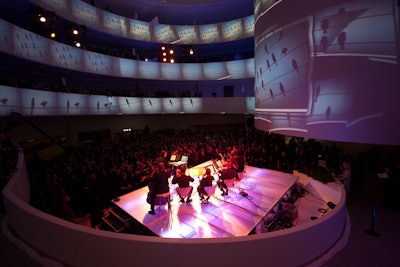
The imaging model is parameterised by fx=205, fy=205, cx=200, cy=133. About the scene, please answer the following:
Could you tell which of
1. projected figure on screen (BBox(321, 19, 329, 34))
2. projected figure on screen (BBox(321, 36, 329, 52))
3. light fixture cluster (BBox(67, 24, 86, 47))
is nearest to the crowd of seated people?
projected figure on screen (BBox(321, 36, 329, 52))

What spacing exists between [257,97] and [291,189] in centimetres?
449

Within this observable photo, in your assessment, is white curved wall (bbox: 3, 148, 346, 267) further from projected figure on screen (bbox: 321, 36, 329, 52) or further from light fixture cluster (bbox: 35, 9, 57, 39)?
light fixture cluster (bbox: 35, 9, 57, 39)

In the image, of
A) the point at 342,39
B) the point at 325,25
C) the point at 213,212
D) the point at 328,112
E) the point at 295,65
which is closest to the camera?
the point at 342,39

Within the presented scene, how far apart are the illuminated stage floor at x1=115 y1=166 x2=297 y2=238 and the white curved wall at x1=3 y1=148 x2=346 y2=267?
1.58m

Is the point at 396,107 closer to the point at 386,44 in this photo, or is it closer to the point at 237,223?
the point at 386,44

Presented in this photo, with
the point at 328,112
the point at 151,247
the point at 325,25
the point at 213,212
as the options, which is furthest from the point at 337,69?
the point at 151,247

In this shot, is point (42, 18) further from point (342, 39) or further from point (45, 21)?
point (342, 39)

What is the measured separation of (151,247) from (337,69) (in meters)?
6.78

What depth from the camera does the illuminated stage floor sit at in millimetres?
5277

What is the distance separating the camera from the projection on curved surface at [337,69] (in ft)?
18.0

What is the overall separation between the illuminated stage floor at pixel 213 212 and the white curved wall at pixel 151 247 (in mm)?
1585

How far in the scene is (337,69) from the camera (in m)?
6.13

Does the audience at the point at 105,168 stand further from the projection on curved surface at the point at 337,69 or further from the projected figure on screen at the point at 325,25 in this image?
the projected figure on screen at the point at 325,25

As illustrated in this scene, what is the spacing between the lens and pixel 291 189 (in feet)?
25.9
